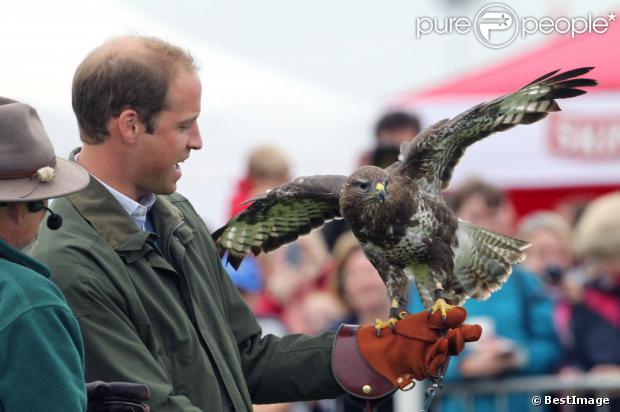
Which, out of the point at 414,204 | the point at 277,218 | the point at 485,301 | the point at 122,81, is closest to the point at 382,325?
the point at 414,204

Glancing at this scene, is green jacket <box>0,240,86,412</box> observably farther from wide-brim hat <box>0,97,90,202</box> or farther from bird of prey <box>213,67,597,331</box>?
bird of prey <box>213,67,597,331</box>

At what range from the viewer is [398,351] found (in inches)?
137

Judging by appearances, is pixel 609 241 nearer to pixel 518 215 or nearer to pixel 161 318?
pixel 161 318

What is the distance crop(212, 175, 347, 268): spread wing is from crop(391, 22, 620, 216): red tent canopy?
647 cm

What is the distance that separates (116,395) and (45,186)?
1.87 feet

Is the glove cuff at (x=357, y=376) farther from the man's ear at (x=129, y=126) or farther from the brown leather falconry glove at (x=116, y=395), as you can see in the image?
the man's ear at (x=129, y=126)

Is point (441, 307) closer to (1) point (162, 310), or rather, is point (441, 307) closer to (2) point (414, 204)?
(2) point (414, 204)

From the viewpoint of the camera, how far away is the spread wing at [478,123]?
3646mm

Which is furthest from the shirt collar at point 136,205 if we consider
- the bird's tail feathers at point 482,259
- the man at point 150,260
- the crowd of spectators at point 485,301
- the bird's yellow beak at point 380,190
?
the crowd of spectators at point 485,301

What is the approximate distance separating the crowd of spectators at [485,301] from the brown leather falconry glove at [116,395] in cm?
294

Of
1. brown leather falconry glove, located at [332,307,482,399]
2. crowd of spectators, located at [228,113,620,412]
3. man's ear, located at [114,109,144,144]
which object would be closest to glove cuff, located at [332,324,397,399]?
brown leather falconry glove, located at [332,307,482,399]

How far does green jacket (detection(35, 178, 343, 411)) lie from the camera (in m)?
2.98

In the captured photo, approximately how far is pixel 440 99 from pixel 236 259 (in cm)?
699

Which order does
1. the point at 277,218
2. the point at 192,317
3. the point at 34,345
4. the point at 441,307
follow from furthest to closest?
the point at 277,218, the point at 441,307, the point at 192,317, the point at 34,345
